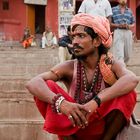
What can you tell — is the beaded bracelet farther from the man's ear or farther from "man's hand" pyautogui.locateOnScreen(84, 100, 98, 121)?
the man's ear

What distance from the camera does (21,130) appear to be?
7.33 meters

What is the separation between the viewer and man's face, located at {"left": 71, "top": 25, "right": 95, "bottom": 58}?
4195mm

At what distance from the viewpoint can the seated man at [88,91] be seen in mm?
3910

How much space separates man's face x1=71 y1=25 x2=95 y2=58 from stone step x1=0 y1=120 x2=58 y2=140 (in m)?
3.15

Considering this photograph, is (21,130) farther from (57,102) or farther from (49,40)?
(49,40)

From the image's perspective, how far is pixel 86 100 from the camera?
421cm

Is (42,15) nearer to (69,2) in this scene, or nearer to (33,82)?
(69,2)

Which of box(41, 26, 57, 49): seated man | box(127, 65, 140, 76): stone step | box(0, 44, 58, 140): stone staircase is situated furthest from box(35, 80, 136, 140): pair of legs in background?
box(41, 26, 57, 49): seated man

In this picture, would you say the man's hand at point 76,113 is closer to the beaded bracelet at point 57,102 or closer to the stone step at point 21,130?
the beaded bracelet at point 57,102

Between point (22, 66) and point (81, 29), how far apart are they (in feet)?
23.8

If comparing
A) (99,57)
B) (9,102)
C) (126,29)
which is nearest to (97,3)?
(126,29)

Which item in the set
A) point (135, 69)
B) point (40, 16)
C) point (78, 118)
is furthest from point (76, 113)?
point (40, 16)

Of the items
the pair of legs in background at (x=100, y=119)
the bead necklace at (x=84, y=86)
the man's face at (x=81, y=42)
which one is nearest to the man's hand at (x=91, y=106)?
the pair of legs in background at (x=100, y=119)

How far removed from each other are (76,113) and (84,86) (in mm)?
512
